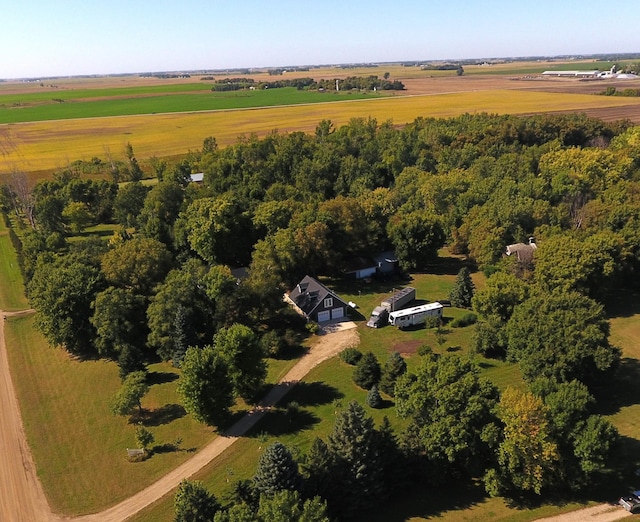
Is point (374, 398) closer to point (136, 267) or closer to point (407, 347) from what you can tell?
point (407, 347)

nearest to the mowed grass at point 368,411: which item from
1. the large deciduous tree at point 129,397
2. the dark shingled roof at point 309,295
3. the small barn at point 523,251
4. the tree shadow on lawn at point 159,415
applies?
the dark shingled roof at point 309,295

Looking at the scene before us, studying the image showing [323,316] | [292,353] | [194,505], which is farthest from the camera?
[323,316]

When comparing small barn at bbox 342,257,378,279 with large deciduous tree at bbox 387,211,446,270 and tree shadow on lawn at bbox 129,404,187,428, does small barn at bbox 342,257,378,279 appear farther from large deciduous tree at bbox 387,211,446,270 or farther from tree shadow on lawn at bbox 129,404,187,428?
tree shadow on lawn at bbox 129,404,187,428

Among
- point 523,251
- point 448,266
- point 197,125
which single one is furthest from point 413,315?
point 197,125

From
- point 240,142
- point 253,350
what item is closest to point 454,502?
point 253,350

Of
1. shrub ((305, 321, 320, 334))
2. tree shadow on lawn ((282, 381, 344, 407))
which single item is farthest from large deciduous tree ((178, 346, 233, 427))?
shrub ((305, 321, 320, 334))
